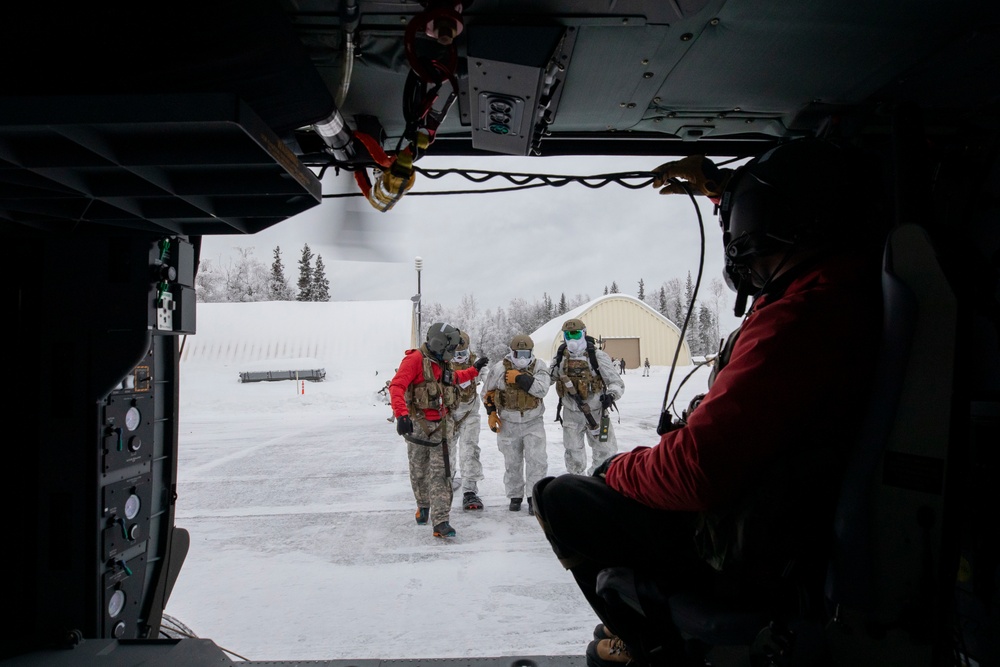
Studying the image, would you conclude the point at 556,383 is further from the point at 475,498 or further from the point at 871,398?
the point at 871,398

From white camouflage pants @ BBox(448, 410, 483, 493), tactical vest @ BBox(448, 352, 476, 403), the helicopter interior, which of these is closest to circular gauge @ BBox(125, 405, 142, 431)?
the helicopter interior

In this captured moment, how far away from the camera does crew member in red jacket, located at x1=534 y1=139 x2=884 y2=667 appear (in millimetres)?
1198

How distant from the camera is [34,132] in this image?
1563 millimetres

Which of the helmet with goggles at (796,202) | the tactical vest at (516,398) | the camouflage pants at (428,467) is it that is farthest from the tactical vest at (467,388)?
the helmet with goggles at (796,202)

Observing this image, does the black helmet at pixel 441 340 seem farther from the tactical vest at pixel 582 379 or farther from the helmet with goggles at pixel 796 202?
the helmet with goggles at pixel 796 202

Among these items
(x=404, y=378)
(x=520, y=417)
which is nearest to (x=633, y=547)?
(x=404, y=378)

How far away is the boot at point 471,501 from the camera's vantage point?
547 centimetres

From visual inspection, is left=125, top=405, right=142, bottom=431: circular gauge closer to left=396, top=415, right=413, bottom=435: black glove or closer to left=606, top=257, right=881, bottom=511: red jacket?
left=606, top=257, right=881, bottom=511: red jacket

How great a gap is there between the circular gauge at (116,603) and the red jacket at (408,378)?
272cm

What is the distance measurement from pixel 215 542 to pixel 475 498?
2357mm

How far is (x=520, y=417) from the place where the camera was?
223 inches

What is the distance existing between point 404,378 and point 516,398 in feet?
4.07

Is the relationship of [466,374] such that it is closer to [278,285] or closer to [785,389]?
[785,389]

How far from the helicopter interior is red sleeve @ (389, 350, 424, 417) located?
243 cm
